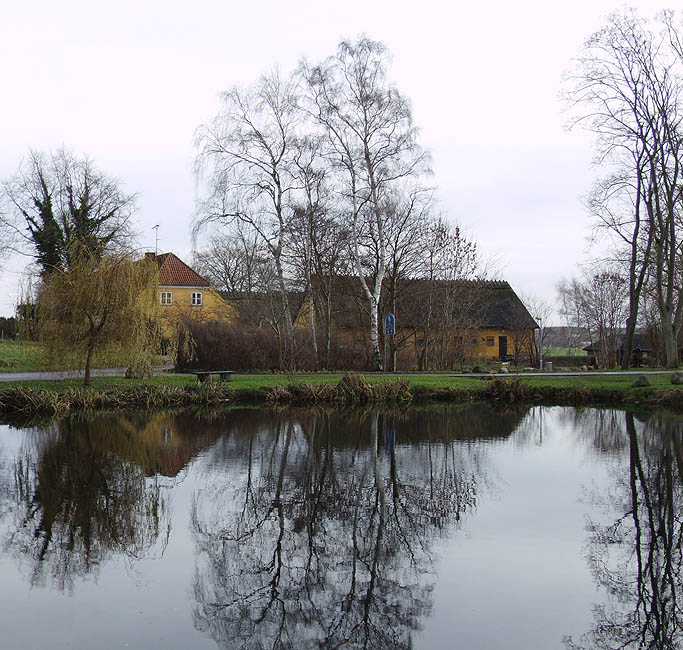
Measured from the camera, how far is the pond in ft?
17.5

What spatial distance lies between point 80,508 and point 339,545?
354cm

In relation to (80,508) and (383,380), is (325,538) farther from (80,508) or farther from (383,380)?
(383,380)

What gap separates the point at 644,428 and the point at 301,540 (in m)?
11.6

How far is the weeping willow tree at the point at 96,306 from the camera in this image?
20.2 meters

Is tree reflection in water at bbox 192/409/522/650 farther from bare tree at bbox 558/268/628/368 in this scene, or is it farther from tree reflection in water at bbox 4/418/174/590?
bare tree at bbox 558/268/628/368

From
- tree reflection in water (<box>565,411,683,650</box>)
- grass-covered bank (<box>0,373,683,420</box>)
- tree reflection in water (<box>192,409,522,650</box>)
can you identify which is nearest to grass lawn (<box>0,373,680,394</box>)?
grass-covered bank (<box>0,373,683,420</box>)

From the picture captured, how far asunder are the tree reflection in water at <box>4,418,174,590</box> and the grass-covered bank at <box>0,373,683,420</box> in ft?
21.5

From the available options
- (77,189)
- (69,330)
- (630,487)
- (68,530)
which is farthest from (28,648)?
(77,189)

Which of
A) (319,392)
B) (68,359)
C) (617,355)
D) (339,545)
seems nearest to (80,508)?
(339,545)

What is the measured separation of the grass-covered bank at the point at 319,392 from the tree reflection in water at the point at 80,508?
6.56 meters

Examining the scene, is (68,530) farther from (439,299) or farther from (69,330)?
(439,299)

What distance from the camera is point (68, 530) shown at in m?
7.70

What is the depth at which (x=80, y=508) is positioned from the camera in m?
8.59

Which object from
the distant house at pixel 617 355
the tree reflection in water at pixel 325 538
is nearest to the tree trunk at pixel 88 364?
the tree reflection in water at pixel 325 538
